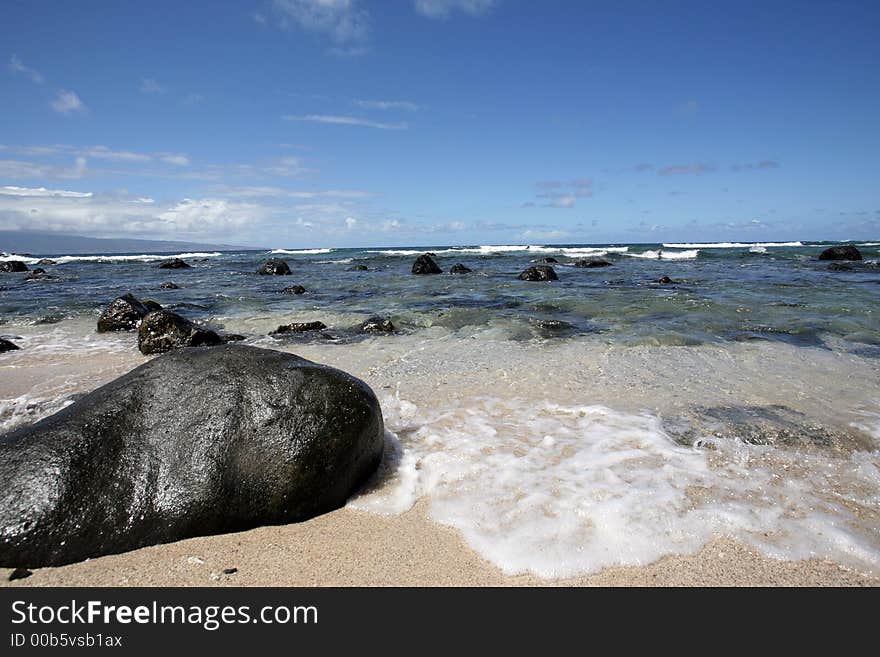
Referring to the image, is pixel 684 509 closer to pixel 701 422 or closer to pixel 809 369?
pixel 701 422

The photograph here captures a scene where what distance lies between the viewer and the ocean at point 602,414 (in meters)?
2.71

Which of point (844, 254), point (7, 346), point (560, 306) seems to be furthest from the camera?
point (844, 254)

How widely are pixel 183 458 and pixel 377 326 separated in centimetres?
588

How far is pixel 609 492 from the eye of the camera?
3074mm

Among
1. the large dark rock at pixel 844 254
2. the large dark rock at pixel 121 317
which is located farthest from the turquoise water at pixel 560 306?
the large dark rock at pixel 844 254

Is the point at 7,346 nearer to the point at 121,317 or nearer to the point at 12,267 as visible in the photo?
the point at 121,317

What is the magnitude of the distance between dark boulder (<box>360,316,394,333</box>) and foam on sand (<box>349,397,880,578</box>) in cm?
427

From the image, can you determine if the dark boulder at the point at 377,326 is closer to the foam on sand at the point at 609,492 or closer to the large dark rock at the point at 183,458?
the foam on sand at the point at 609,492

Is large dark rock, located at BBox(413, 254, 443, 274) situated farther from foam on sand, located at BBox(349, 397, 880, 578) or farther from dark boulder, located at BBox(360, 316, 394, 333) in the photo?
foam on sand, located at BBox(349, 397, 880, 578)

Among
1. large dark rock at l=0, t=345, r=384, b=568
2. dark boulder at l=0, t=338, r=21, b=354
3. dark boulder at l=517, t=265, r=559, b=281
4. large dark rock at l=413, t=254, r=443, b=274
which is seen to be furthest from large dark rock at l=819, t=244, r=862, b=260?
dark boulder at l=0, t=338, r=21, b=354

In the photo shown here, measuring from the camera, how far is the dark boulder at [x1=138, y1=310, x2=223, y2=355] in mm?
7086

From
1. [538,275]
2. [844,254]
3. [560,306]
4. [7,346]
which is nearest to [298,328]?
[7,346]

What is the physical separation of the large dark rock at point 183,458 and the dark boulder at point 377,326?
5092mm
